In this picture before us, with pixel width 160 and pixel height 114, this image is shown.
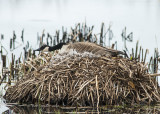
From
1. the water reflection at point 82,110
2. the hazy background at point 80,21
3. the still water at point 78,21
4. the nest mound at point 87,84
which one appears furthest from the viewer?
the hazy background at point 80,21

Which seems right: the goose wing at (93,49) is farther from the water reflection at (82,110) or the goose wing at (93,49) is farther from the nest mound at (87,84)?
the water reflection at (82,110)

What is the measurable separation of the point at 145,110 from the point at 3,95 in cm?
338

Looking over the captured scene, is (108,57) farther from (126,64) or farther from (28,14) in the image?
(28,14)

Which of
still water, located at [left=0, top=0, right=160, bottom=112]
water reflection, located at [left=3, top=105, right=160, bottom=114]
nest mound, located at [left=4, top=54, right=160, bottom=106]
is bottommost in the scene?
water reflection, located at [left=3, top=105, right=160, bottom=114]

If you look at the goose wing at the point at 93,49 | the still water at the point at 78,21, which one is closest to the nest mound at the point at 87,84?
the goose wing at the point at 93,49

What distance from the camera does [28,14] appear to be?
2769 centimetres

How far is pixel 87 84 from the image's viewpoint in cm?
791

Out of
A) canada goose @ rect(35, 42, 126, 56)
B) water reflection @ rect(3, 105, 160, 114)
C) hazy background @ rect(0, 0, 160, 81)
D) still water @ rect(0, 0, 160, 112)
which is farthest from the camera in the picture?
hazy background @ rect(0, 0, 160, 81)

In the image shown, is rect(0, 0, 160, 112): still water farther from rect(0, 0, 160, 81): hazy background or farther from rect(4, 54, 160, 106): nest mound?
rect(4, 54, 160, 106): nest mound

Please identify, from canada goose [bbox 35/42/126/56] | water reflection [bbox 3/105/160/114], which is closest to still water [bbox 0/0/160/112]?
canada goose [bbox 35/42/126/56]

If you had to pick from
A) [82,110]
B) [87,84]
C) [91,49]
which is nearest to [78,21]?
[91,49]

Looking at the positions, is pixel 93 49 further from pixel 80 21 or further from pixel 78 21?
pixel 78 21

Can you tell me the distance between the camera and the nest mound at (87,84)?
7902 millimetres

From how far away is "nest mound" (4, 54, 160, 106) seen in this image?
790cm
